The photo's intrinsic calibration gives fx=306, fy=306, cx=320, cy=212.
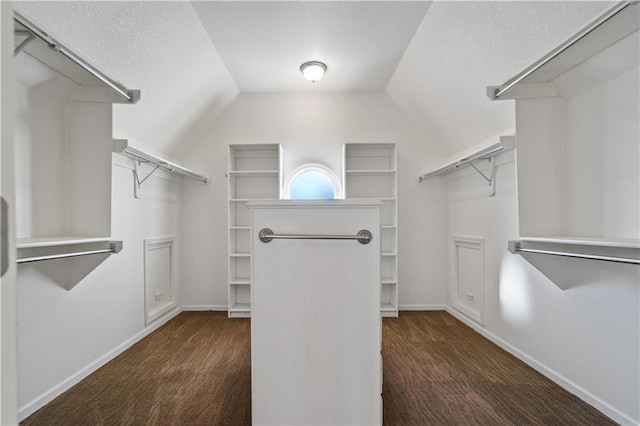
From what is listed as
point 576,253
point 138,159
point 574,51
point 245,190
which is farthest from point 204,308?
point 574,51

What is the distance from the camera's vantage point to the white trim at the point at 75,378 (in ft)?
5.52

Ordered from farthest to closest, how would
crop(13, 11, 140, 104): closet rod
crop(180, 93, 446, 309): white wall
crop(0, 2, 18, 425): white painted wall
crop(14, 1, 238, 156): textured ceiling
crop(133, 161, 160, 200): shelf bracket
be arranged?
crop(180, 93, 446, 309): white wall, crop(133, 161, 160, 200): shelf bracket, crop(14, 1, 238, 156): textured ceiling, crop(13, 11, 140, 104): closet rod, crop(0, 2, 18, 425): white painted wall

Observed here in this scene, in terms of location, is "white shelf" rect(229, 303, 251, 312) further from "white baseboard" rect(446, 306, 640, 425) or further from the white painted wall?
the white painted wall

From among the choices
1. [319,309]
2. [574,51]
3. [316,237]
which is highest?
[574,51]

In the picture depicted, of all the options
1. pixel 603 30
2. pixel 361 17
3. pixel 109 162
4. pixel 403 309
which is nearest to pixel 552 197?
pixel 603 30

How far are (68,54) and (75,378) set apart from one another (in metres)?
1.96

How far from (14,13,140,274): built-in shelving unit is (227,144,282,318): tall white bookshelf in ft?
5.64

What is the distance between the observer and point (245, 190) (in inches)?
143

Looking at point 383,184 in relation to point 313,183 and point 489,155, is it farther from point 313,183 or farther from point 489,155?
point 489,155

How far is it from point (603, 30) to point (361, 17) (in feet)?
4.88

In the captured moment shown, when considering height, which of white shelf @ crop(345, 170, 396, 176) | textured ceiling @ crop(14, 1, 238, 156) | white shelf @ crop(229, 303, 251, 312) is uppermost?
textured ceiling @ crop(14, 1, 238, 156)

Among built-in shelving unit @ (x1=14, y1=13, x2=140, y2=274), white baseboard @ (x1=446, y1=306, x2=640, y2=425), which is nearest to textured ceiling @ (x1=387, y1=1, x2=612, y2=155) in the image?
white baseboard @ (x1=446, y1=306, x2=640, y2=425)

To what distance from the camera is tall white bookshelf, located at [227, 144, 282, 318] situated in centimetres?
351

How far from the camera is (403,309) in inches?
142
